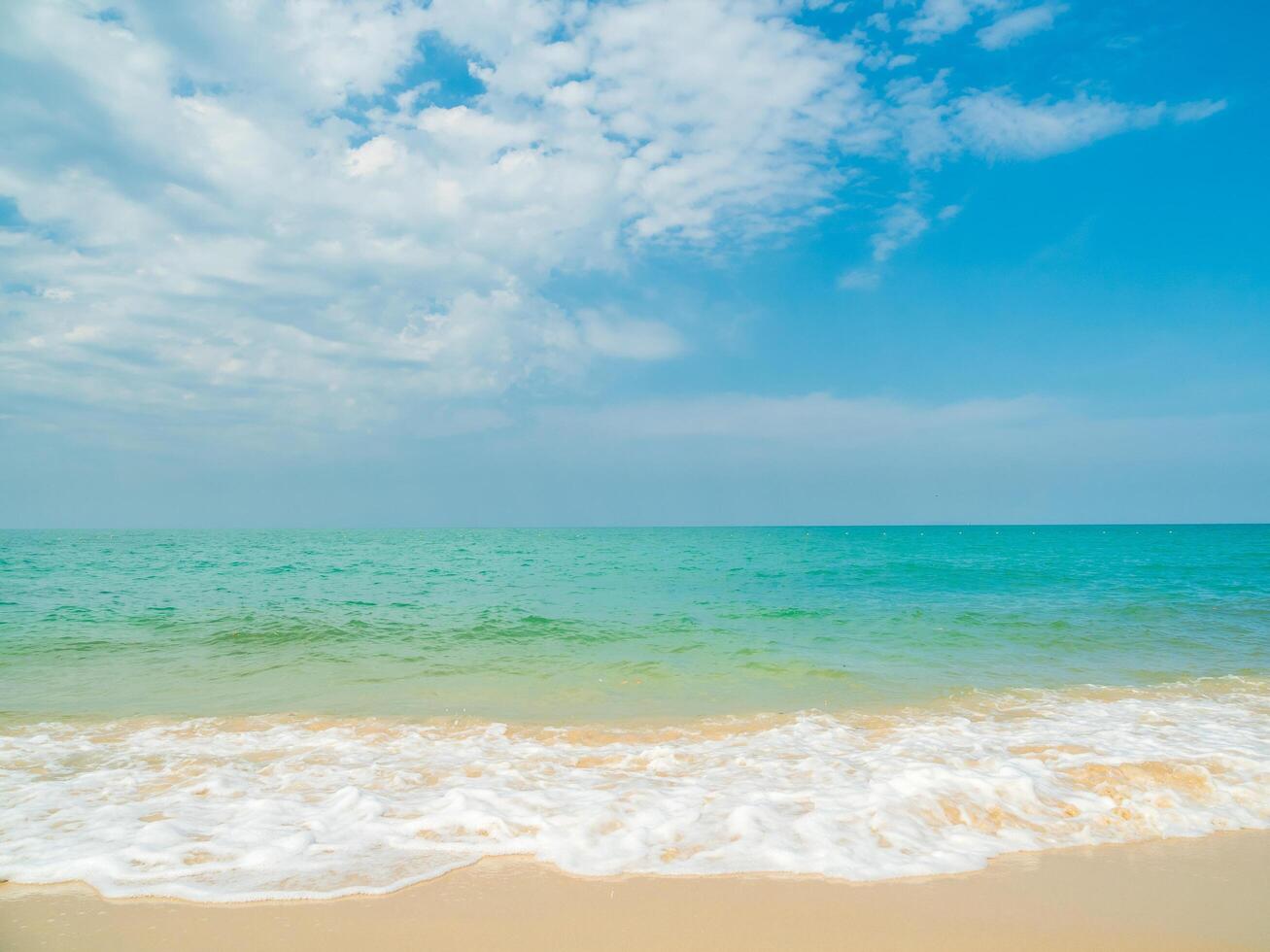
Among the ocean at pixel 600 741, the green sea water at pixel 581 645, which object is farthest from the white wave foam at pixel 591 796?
the green sea water at pixel 581 645

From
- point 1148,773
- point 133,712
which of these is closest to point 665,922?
point 1148,773

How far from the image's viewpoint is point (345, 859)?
4617 mm

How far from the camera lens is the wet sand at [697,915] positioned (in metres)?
3.70

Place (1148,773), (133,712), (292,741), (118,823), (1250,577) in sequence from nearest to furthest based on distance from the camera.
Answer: (118,823) < (1148,773) < (292,741) < (133,712) < (1250,577)

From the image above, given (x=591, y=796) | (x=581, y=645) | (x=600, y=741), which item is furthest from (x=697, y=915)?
(x=581, y=645)

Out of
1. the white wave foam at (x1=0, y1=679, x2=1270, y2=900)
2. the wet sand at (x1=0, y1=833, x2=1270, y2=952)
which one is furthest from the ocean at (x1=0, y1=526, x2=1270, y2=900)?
the wet sand at (x1=0, y1=833, x2=1270, y2=952)

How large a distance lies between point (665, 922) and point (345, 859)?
2.26m

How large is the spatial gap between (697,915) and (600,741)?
13.5ft

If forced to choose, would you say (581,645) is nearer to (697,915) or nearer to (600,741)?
(600,741)

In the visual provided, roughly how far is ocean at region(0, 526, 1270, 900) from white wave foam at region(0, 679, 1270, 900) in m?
0.03

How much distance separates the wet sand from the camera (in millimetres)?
3695

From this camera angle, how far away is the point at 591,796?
19.4ft

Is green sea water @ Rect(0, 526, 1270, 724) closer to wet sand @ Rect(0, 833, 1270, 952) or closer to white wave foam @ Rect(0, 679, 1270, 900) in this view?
white wave foam @ Rect(0, 679, 1270, 900)

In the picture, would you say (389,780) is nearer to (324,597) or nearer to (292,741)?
(292,741)
